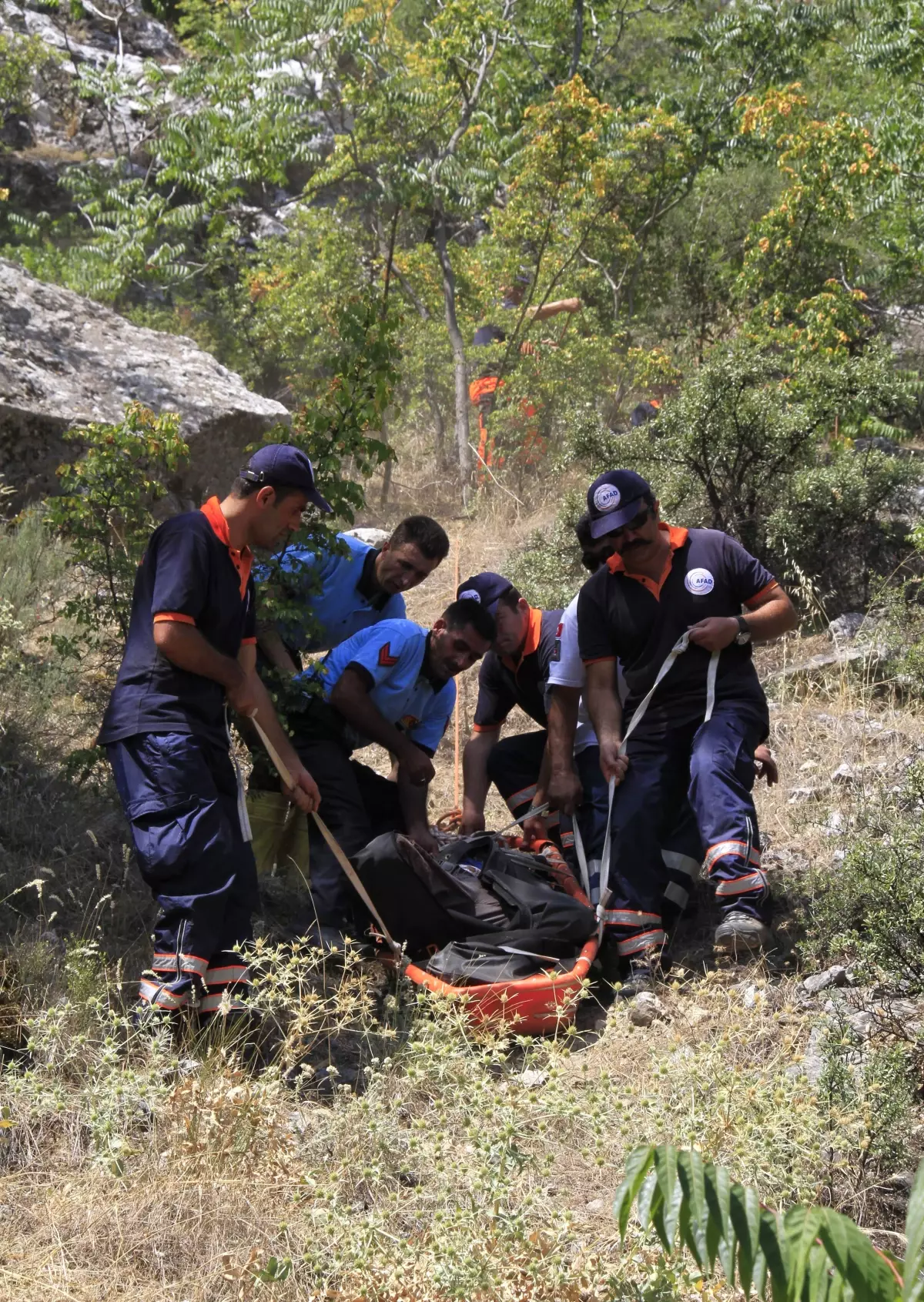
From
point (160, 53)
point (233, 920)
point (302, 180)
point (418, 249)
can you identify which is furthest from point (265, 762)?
point (160, 53)

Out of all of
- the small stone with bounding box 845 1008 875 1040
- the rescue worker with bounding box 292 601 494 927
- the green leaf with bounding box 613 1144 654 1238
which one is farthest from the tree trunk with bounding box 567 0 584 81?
the green leaf with bounding box 613 1144 654 1238

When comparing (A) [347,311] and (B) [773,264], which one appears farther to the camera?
(B) [773,264]

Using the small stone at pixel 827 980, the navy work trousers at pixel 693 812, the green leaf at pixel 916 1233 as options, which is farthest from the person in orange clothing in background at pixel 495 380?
the green leaf at pixel 916 1233

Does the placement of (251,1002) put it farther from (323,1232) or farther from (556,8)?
(556,8)

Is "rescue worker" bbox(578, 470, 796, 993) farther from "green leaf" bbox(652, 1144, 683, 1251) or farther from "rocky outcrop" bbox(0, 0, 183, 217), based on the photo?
"rocky outcrop" bbox(0, 0, 183, 217)

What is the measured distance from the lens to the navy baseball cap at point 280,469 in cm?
417

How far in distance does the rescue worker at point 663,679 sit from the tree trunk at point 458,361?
7153mm

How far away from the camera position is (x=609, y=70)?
69.9ft

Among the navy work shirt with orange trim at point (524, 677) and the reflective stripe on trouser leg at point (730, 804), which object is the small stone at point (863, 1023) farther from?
the navy work shirt with orange trim at point (524, 677)

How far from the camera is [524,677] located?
563 centimetres

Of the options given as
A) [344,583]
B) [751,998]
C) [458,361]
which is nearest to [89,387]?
[344,583]

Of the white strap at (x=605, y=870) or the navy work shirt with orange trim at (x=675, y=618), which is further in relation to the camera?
the navy work shirt with orange trim at (x=675, y=618)

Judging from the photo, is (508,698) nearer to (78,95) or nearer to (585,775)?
(585,775)

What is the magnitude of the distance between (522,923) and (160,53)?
25.4 meters
